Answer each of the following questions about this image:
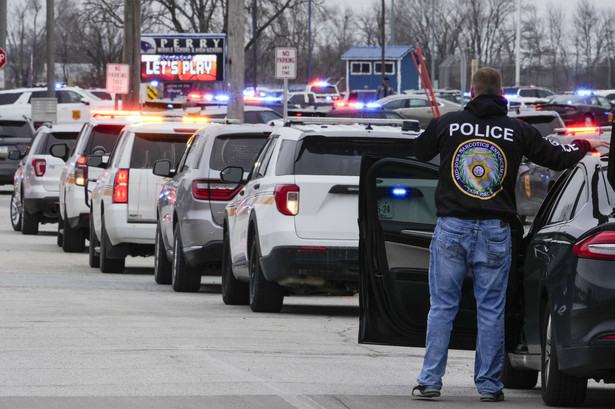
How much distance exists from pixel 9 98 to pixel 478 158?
162 feet

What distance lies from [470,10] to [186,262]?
110407 millimetres

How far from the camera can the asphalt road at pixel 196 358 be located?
7.96m

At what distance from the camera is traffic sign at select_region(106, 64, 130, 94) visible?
3806 centimetres

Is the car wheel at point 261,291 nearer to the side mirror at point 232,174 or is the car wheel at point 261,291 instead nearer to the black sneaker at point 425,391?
the side mirror at point 232,174

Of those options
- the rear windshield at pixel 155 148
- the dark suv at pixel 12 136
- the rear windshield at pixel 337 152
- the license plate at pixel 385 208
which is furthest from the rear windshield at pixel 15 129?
the license plate at pixel 385 208

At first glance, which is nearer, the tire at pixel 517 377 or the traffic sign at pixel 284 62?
the tire at pixel 517 377

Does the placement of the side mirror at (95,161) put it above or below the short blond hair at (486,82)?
below

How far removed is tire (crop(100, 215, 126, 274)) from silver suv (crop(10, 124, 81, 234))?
6225 mm

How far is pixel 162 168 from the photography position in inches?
623

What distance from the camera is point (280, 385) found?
27.7ft

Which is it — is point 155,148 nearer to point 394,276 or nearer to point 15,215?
point 394,276

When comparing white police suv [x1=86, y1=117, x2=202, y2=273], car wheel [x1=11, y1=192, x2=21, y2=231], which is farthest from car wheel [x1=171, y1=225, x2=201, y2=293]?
car wheel [x1=11, y1=192, x2=21, y2=231]

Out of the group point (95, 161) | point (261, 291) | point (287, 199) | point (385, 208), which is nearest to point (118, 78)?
point (95, 161)

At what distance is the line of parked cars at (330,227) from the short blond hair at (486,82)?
61 centimetres
